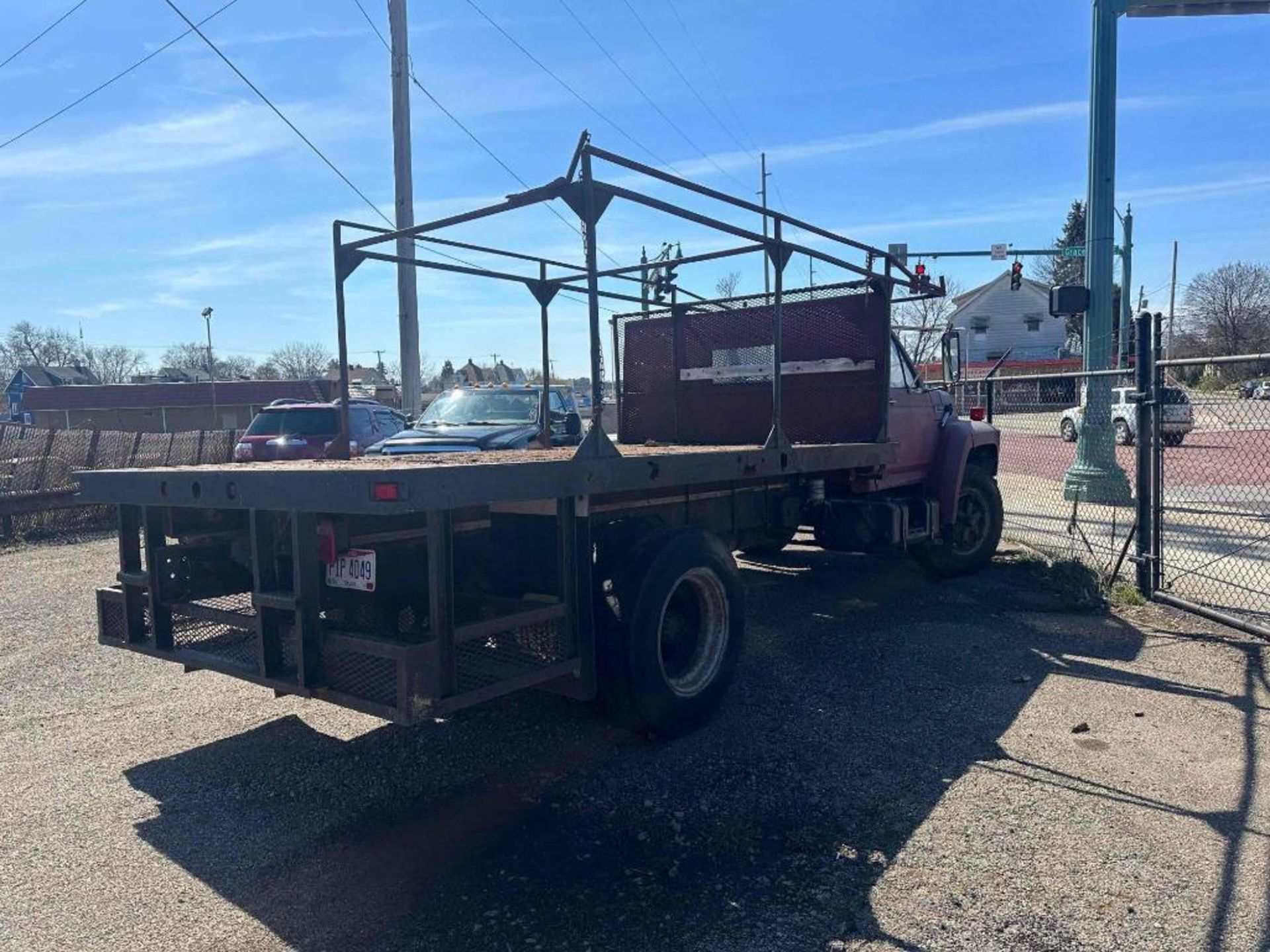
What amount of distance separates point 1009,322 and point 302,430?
199ft

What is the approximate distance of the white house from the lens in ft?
210

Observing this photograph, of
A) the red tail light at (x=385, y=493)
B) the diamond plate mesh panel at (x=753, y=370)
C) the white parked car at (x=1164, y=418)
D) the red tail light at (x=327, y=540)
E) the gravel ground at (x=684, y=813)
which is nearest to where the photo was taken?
the gravel ground at (x=684, y=813)

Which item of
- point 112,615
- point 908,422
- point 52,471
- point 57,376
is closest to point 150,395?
point 57,376

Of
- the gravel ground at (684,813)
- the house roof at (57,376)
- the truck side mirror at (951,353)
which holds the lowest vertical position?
the gravel ground at (684,813)

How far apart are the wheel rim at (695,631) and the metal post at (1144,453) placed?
4145 millimetres

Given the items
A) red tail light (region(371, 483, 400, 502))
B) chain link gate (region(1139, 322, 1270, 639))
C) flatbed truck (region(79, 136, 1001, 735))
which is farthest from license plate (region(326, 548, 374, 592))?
chain link gate (region(1139, 322, 1270, 639))

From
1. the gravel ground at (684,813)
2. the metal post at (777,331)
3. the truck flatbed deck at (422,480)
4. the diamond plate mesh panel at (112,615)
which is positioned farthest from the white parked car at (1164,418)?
the diamond plate mesh panel at (112,615)

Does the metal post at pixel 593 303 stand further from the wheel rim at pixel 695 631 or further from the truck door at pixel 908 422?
the truck door at pixel 908 422

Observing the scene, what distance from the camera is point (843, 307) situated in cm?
683

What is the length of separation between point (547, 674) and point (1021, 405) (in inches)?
445

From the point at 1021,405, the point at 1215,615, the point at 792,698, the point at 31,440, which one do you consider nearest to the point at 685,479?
the point at 792,698

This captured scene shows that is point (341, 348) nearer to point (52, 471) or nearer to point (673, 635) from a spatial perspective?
point (673, 635)

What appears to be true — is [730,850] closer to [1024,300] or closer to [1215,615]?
→ [1215,615]

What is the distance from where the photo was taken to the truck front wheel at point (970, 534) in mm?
8258
